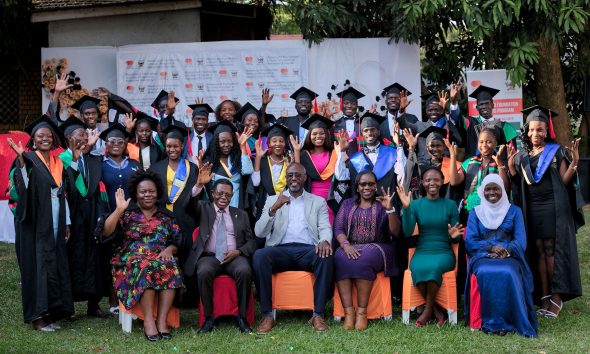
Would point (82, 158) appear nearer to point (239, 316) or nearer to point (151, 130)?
point (151, 130)

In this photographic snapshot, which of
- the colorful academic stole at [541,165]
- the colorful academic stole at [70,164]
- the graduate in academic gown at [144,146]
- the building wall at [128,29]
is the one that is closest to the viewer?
the colorful academic stole at [541,165]

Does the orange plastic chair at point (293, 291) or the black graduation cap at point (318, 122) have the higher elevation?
the black graduation cap at point (318, 122)

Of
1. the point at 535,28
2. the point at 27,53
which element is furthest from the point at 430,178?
the point at 27,53

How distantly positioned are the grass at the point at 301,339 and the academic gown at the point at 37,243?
0.29m

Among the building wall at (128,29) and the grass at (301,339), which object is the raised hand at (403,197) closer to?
the grass at (301,339)

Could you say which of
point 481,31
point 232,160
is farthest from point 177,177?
point 481,31

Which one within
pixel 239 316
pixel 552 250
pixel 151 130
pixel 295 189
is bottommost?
pixel 239 316

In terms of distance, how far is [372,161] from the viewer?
29.6ft

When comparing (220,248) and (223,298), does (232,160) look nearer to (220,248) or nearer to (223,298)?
(220,248)

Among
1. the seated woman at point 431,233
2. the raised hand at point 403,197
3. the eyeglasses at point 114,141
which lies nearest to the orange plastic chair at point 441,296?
the seated woman at point 431,233

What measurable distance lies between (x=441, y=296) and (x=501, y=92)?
581 centimetres

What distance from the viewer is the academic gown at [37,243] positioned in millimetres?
8086

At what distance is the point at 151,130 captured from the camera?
9391mm

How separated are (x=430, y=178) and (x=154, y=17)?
26.6ft
